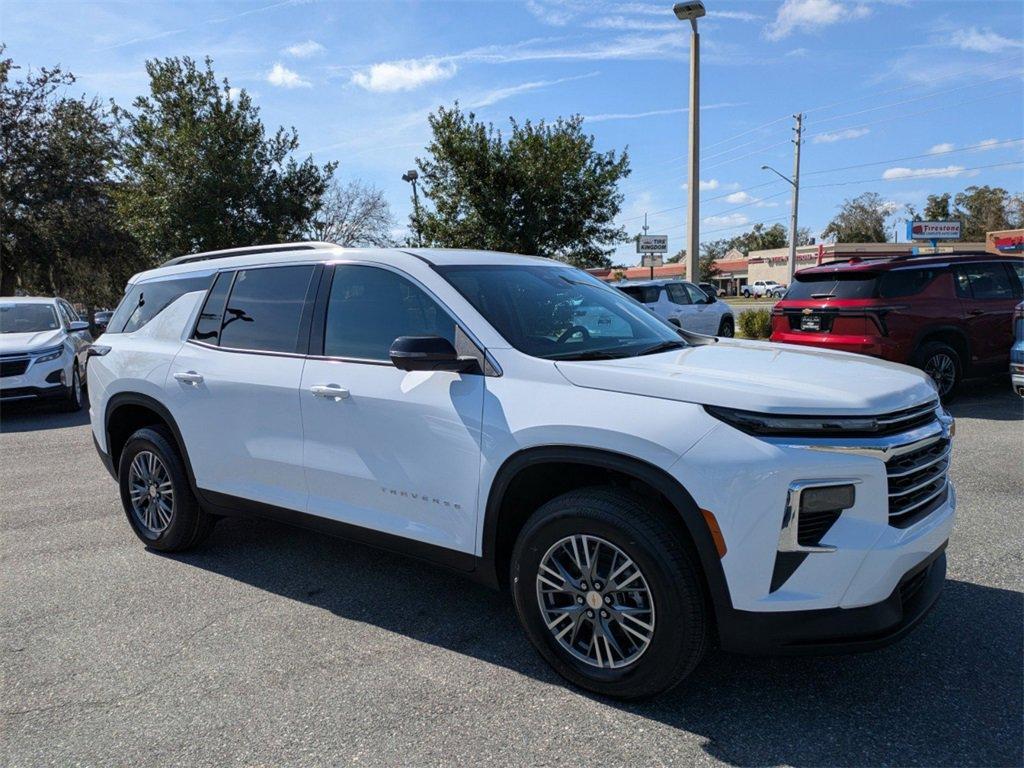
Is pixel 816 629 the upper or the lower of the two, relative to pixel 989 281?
lower

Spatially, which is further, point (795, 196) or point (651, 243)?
point (795, 196)

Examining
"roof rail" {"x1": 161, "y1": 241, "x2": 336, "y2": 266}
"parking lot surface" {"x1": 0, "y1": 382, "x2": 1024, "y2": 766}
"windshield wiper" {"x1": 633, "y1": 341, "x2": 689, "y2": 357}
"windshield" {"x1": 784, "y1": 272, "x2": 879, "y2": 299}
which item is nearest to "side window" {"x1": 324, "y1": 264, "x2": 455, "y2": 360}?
"roof rail" {"x1": 161, "y1": 241, "x2": 336, "y2": 266}

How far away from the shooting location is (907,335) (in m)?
8.54

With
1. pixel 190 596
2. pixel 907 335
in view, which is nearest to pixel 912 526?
pixel 190 596

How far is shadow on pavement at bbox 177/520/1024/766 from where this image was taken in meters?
2.59

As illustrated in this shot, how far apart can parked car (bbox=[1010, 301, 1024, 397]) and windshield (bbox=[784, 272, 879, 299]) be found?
4.76 ft

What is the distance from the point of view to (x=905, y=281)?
8.73 meters

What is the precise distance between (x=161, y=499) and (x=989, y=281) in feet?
31.4

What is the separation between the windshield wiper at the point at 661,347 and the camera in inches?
138

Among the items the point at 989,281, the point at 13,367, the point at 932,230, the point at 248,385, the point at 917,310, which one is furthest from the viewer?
the point at 932,230

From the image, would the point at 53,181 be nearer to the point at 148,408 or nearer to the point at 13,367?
the point at 13,367

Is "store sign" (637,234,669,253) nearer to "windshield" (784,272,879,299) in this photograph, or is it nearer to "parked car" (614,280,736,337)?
"parked car" (614,280,736,337)

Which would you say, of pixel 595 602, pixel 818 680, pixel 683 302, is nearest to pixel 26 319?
pixel 595 602

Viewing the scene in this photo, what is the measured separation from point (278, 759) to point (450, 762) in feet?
2.01
